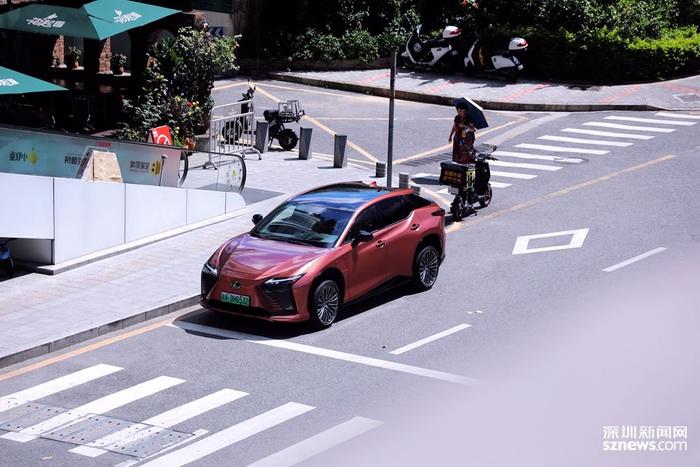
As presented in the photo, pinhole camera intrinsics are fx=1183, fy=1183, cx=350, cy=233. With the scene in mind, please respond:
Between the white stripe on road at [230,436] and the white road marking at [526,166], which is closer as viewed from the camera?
the white stripe on road at [230,436]

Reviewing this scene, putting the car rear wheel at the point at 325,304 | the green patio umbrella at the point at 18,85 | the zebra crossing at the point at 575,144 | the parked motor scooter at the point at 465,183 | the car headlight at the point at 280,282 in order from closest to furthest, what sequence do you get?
the car headlight at the point at 280,282 < the car rear wheel at the point at 325,304 < the green patio umbrella at the point at 18,85 < the parked motor scooter at the point at 465,183 < the zebra crossing at the point at 575,144

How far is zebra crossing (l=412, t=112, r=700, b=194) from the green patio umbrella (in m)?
8.27

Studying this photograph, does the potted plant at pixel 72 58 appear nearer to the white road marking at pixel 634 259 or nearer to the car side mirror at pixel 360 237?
the white road marking at pixel 634 259

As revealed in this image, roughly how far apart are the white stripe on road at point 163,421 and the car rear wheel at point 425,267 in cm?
483

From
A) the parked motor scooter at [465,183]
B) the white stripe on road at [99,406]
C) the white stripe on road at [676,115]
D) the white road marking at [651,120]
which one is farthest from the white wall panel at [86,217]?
the white stripe on road at [676,115]

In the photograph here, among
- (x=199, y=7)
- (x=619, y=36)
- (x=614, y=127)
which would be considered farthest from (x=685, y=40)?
(x=199, y=7)

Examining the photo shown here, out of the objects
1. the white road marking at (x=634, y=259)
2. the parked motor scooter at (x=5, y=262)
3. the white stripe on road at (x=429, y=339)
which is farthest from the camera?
the white road marking at (x=634, y=259)

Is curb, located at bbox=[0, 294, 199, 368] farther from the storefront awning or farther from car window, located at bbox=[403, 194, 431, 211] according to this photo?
the storefront awning

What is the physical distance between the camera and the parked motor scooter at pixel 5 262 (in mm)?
17719

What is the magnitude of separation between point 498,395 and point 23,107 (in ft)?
51.0

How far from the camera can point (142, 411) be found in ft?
40.6

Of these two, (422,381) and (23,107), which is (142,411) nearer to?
(422,381)

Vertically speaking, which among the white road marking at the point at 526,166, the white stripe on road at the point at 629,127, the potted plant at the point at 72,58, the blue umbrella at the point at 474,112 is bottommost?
the white road marking at the point at 526,166

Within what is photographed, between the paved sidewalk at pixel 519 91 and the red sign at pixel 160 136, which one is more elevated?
the paved sidewalk at pixel 519 91
